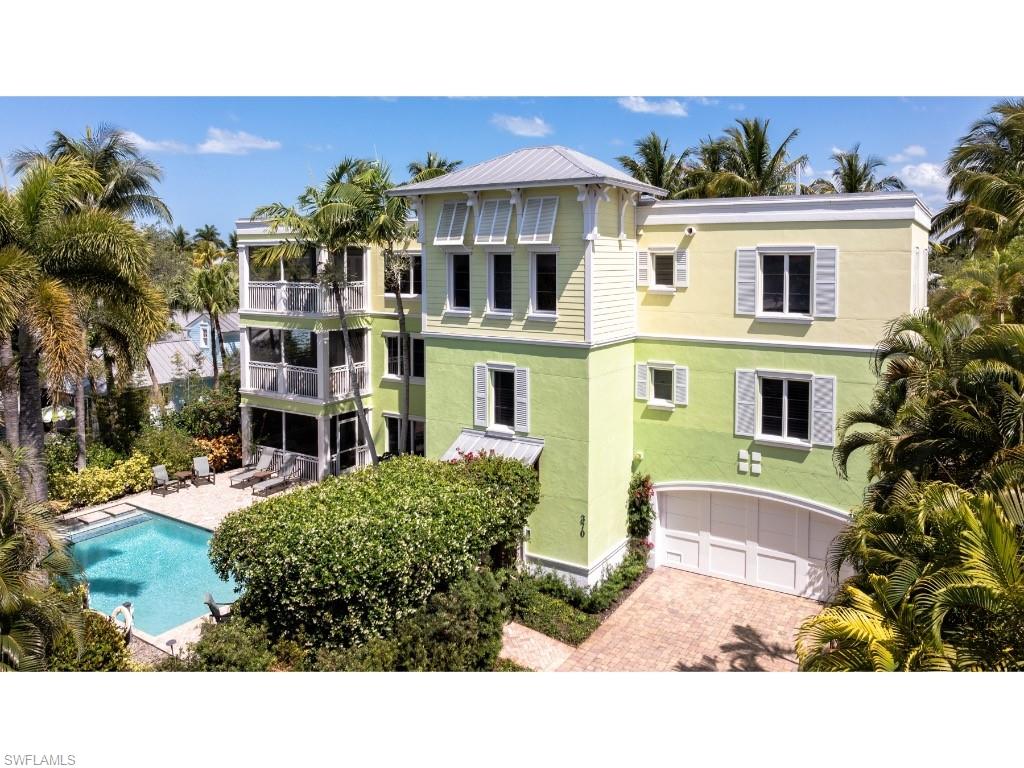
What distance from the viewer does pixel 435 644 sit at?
11.8m

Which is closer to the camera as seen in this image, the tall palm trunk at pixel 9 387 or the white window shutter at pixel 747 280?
the tall palm trunk at pixel 9 387

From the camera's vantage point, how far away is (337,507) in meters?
12.4

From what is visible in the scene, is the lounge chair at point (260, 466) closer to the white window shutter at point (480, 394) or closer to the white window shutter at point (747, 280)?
the white window shutter at point (480, 394)

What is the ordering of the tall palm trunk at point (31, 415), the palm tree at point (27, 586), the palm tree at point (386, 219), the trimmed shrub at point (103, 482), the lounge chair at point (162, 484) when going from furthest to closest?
1. the lounge chair at point (162, 484)
2. the trimmed shrub at point (103, 482)
3. the palm tree at point (386, 219)
4. the tall palm trunk at point (31, 415)
5. the palm tree at point (27, 586)

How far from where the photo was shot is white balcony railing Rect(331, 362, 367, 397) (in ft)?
76.6

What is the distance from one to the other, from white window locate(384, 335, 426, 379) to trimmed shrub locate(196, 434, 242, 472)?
21.8 ft

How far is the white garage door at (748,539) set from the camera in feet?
54.0

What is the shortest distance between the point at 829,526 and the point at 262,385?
17.7 m

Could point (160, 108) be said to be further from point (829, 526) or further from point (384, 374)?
point (829, 526)

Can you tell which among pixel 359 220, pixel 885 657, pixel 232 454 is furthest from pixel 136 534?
pixel 885 657

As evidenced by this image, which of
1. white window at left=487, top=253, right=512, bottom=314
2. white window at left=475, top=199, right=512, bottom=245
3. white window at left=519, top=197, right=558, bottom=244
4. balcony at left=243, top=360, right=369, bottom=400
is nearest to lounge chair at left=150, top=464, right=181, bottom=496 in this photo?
balcony at left=243, top=360, right=369, bottom=400

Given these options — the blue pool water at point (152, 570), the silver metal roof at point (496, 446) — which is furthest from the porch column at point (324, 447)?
the silver metal roof at point (496, 446)

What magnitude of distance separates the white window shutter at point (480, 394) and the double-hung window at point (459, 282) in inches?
58.8

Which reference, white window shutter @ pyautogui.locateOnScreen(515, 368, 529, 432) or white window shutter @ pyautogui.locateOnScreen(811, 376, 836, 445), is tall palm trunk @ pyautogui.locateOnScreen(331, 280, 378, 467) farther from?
white window shutter @ pyautogui.locateOnScreen(811, 376, 836, 445)
